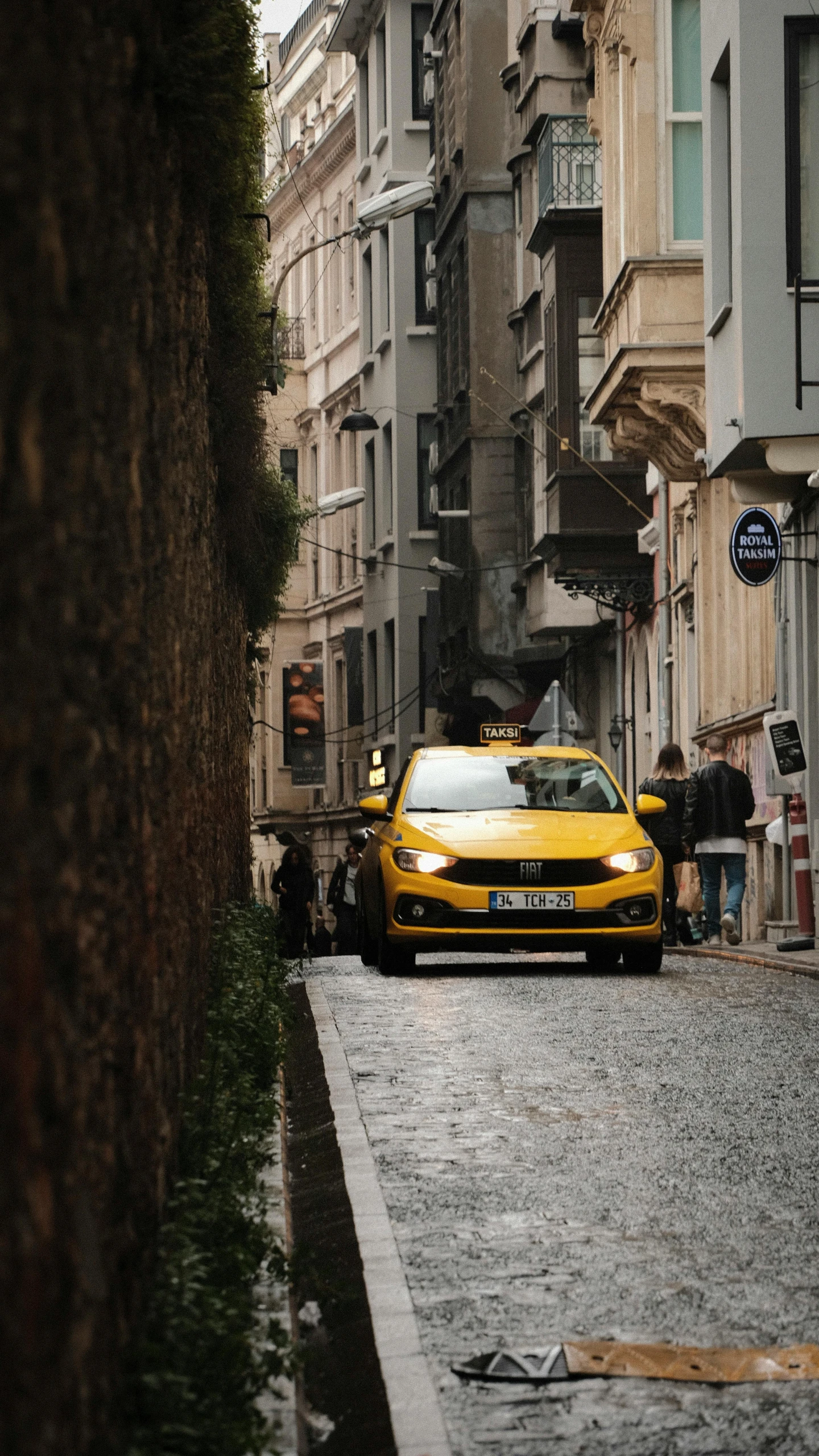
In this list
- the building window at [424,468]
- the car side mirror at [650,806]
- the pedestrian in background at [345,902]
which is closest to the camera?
the car side mirror at [650,806]

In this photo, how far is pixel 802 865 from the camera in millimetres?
21344

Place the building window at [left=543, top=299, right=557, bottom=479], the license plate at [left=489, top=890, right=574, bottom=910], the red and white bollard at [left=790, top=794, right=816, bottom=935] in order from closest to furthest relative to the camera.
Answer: the license plate at [left=489, top=890, right=574, bottom=910]
the red and white bollard at [left=790, top=794, right=816, bottom=935]
the building window at [left=543, top=299, right=557, bottom=479]

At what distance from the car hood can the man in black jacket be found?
5.48 meters

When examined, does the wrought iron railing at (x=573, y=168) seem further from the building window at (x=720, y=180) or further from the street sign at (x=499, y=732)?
the building window at (x=720, y=180)

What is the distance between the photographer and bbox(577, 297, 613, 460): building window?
40.7m

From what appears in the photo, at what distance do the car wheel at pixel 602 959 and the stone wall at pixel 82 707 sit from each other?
41.9 ft

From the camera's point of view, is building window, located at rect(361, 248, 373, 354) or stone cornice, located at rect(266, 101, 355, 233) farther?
stone cornice, located at rect(266, 101, 355, 233)

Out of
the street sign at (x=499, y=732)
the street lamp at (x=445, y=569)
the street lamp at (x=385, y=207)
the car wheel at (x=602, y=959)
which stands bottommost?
the car wheel at (x=602, y=959)

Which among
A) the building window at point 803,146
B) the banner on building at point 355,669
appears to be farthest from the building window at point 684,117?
the banner on building at point 355,669

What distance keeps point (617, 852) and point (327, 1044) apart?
5232 mm

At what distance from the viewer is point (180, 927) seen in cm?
698

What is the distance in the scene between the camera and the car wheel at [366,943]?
19703mm

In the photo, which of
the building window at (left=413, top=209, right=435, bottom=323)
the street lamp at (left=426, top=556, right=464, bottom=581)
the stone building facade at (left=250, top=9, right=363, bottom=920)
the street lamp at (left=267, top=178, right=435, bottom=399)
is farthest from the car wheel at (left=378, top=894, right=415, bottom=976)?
the stone building facade at (left=250, top=9, right=363, bottom=920)

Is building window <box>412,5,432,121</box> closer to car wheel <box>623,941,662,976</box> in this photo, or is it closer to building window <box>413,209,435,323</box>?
building window <box>413,209,435,323</box>
